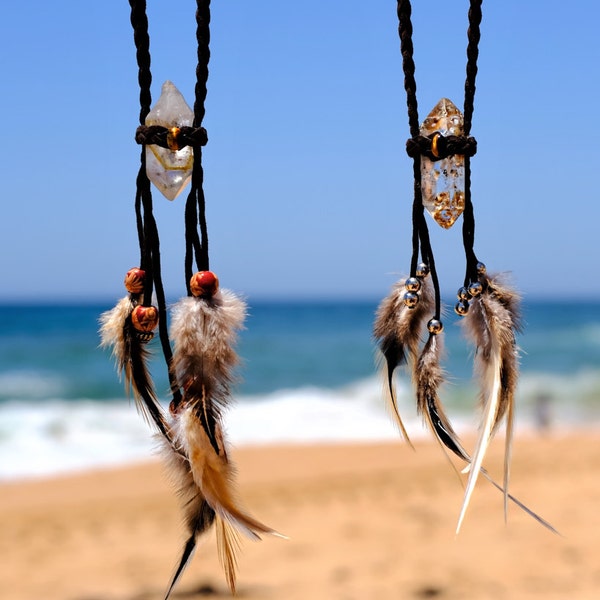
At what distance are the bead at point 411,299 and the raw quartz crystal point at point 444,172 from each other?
5.5 inches

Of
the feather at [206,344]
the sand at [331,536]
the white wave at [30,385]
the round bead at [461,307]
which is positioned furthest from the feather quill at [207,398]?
the white wave at [30,385]

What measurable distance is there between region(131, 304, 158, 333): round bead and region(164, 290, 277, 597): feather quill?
0.14ft

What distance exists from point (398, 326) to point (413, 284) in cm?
9

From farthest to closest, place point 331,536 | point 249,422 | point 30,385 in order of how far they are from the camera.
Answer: point 30,385 → point 249,422 → point 331,536

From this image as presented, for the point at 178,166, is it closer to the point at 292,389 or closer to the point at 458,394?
the point at 458,394

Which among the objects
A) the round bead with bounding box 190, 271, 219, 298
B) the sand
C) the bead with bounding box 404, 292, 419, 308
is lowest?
the sand

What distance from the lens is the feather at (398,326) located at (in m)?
1.39

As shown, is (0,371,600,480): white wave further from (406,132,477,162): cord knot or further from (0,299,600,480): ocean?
(406,132,477,162): cord knot

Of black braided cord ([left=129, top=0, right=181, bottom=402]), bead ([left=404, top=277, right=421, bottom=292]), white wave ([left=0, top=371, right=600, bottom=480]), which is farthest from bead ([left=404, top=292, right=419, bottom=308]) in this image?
white wave ([left=0, top=371, right=600, bottom=480])

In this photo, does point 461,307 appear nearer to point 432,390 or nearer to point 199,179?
point 432,390

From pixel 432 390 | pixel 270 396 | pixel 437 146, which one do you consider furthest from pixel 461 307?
pixel 270 396

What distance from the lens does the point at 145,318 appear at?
4.20 feet

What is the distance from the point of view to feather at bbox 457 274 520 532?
1.37 metres

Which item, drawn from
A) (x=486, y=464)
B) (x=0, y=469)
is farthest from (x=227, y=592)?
(x=0, y=469)
